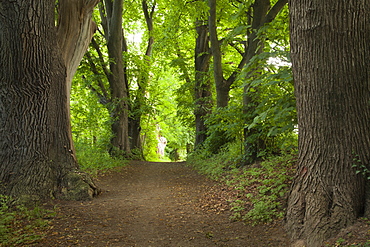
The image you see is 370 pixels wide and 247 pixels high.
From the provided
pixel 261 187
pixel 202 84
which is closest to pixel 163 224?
pixel 261 187

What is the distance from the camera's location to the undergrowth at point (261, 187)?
485 cm

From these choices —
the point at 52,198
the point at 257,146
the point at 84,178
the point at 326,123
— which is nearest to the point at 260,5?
the point at 257,146

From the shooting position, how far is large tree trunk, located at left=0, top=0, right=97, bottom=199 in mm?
5746

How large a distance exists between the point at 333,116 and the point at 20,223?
4679 mm

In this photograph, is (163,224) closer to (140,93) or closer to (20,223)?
(20,223)

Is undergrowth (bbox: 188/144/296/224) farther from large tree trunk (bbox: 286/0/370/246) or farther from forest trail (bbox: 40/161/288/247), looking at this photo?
large tree trunk (bbox: 286/0/370/246)

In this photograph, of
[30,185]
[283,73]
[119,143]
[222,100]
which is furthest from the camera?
[119,143]

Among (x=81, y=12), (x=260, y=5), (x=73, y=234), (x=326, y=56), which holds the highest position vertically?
(x=260, y=5)

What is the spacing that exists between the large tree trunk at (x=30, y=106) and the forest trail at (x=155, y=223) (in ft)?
2.24

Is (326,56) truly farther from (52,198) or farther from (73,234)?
(52,198)

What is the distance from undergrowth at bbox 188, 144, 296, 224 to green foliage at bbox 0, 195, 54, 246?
304 cm

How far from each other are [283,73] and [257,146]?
11.4 ft

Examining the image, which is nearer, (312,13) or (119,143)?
(312,13)

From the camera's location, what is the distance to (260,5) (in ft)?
29.0
